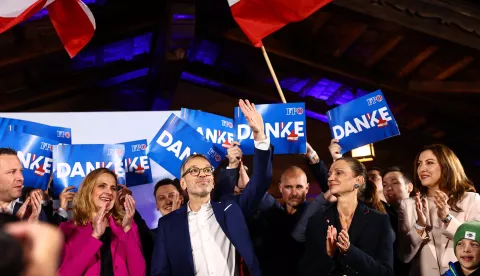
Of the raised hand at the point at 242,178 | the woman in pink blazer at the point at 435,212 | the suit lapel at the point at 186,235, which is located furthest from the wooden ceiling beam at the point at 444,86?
the suit lapel at the point at 186,235

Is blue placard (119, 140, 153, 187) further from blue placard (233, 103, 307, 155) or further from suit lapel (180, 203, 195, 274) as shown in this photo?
suit lapel (180, 203, 195, 274)

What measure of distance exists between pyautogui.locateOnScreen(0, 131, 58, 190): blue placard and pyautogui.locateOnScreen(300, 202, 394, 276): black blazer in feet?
6.84

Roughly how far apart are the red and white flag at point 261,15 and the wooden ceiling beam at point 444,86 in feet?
11.2

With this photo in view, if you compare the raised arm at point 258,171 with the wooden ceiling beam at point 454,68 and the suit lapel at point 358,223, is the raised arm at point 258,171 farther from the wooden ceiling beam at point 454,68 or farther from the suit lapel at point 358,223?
the wooden ceiling beam at point 454,68

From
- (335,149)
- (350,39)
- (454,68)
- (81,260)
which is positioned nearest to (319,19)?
(350,39)

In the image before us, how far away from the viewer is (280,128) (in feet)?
13.6

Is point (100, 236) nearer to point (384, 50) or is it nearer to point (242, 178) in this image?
point (242, 178)

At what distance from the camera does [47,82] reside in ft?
30.3

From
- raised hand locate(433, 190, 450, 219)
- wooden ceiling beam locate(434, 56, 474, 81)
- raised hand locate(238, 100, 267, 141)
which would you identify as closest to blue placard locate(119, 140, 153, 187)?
raised hand locate(238, 100, 267, 141)

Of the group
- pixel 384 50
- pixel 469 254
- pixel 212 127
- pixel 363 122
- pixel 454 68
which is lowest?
pixel 469 254

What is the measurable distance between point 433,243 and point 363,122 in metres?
1.08

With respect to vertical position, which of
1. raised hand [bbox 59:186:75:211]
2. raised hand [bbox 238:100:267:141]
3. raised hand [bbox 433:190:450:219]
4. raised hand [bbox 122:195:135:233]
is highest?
raised hand [bbox 238:100:267:141]

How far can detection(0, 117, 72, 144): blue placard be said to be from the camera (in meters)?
4.38

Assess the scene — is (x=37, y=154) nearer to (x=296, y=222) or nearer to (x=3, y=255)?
(x=296, y=222)
